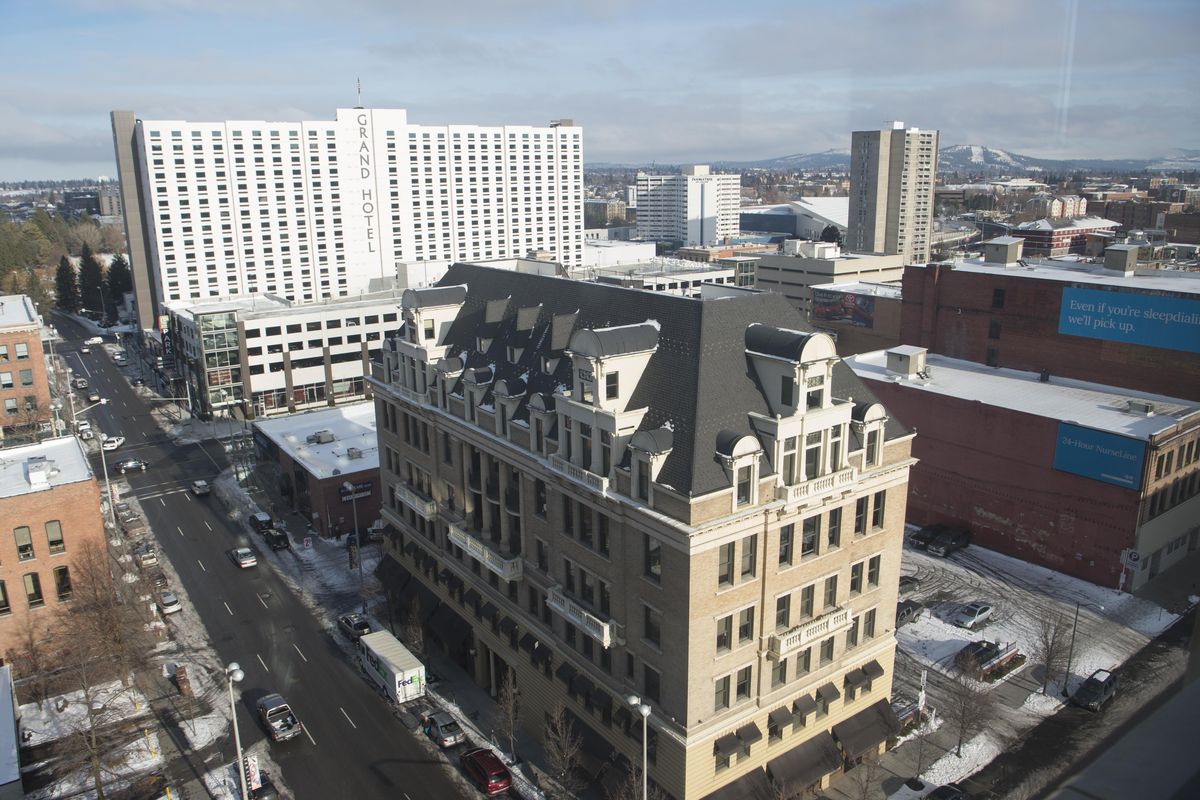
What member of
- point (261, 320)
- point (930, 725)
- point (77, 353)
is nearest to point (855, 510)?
point (930, 725)

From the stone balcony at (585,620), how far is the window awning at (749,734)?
560 cm

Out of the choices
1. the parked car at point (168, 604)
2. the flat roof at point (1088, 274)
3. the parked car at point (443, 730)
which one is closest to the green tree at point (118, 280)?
the parked car at point (168, 604)

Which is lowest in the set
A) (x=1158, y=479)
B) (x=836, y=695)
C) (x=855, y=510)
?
(x=836, y=695)

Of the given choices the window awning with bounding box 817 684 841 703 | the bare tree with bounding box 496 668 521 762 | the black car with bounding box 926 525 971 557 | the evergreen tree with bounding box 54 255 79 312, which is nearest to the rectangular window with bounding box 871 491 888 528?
the window awning with bounding box 817 684 841 703

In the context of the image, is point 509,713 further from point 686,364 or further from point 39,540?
point 39,540

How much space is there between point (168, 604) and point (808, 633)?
38736 millimetres

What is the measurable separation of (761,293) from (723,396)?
238 inches

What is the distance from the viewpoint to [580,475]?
3341 centimetres

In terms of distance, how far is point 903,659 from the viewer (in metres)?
44.5

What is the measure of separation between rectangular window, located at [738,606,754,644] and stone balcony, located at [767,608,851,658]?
95cm

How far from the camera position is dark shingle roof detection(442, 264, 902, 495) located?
30.5 meters

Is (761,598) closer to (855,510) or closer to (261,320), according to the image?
(855,510)

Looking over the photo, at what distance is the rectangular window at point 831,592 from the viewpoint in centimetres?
3428

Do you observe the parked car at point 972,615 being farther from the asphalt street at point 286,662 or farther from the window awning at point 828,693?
the asphalt street at point 286,662
